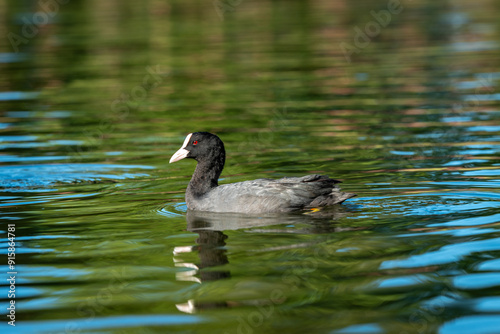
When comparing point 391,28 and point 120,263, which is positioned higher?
point 391,28

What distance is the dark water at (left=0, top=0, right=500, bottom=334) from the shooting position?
727 cm

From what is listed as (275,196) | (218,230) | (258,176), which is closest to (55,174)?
(258,176)

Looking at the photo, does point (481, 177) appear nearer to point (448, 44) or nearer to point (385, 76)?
point (385, 76)

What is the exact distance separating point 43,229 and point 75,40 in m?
27.2

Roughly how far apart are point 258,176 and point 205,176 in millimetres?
1669

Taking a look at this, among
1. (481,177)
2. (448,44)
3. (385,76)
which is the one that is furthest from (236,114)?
(448,44)

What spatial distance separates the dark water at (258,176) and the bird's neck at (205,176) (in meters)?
0.35

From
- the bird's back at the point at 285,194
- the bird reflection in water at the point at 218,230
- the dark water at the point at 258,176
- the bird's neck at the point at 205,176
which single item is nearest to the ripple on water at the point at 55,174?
the dark water at the point at 258,176

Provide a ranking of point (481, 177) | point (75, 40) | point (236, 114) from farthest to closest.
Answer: point (75, 40), point (236, 114), point (481, 177)

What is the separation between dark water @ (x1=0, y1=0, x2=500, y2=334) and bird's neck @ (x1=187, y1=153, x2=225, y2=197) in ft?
1.15

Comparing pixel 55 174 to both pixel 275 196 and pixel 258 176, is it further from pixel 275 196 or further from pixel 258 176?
pixel 275 196

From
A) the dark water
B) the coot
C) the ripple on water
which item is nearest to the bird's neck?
the coot

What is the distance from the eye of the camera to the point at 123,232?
10.1m

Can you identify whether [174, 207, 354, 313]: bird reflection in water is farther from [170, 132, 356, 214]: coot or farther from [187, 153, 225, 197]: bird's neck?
[187, 153, 225, 197]: bird's neck
